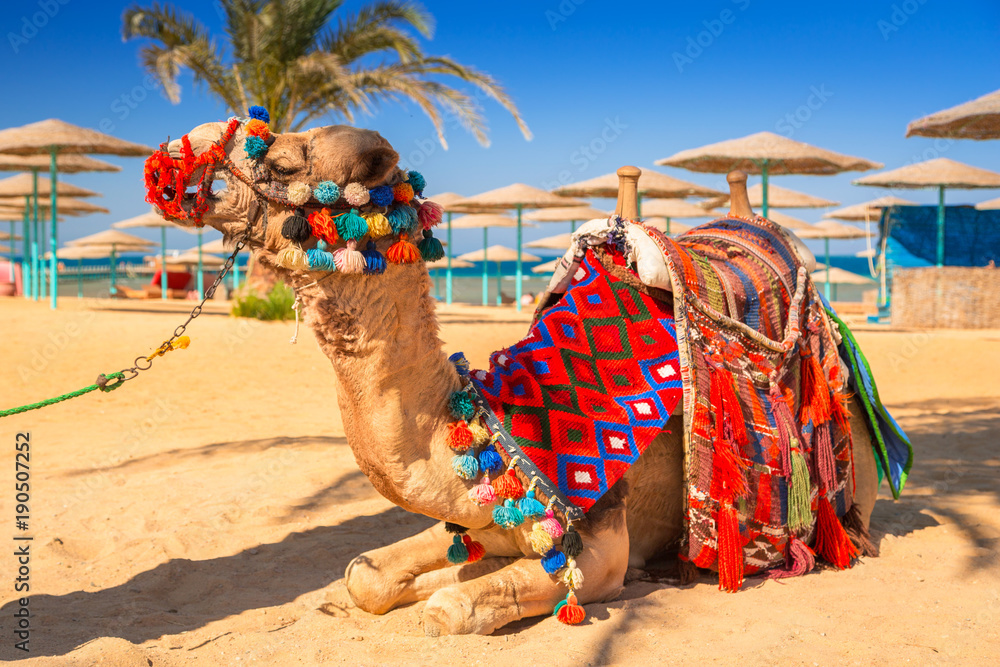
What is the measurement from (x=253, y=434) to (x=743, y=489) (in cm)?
480

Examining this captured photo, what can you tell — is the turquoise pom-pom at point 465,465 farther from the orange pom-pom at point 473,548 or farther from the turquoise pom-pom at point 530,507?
the orange pom-pom at point 473,548

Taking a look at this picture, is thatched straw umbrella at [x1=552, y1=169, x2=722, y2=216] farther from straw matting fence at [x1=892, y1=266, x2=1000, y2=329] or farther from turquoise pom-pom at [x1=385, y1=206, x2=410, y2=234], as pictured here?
turquoise pom-pom at [x1=385, y1=206, x2=410, y2=234]

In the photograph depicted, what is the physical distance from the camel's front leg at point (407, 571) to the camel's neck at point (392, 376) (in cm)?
52

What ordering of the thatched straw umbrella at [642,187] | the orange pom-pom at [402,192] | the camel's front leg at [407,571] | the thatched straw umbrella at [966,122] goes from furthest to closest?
the thatched straw umbrella at [642,187] < the thatched straw umbrella at [966,122] < the camel's front leg at [407,571] < the orange pom-pom at [402,192]

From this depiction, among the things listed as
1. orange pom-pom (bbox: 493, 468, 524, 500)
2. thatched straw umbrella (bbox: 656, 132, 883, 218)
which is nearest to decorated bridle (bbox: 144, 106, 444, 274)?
orange pom-pom (bbox: 493, 468, 524, 500)

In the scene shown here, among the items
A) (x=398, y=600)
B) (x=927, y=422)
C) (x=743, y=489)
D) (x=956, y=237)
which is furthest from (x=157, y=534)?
(x=956, y=237)

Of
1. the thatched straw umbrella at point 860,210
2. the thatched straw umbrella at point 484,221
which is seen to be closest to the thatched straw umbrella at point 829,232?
the thatched straw umbrella at point 860,210

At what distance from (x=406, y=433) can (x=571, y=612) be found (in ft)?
2.88

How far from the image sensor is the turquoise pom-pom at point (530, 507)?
2730mm

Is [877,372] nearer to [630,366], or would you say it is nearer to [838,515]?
[838,515]

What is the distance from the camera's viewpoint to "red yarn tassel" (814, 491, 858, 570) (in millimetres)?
3588

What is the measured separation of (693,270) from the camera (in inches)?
136

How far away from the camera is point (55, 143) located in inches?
550

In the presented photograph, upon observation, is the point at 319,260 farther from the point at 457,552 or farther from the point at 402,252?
the point at 457,552
